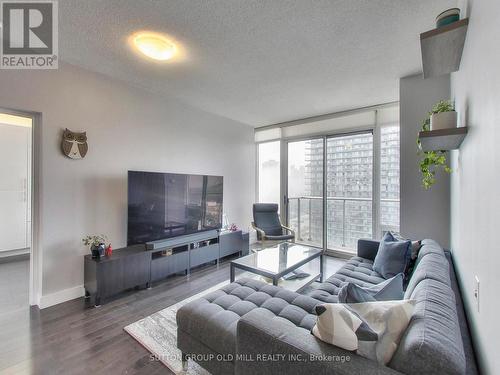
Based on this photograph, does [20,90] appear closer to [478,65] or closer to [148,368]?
[148,368]

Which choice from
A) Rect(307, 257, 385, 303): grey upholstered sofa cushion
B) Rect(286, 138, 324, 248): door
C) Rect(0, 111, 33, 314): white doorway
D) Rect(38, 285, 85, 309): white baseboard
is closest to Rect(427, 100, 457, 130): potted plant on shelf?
Rect(307, 257, 385, 303): grey upholstered sofa cushion

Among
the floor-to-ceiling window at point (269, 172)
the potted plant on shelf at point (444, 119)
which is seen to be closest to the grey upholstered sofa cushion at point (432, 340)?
the potted plant on shelf at point (444, 119)

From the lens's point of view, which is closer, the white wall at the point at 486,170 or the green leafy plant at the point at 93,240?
the white wall at the point at 486,170

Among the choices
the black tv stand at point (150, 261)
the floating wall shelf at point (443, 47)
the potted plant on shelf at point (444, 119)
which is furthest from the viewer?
the black tv stand at point (150, 261)

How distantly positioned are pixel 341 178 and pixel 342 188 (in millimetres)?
182

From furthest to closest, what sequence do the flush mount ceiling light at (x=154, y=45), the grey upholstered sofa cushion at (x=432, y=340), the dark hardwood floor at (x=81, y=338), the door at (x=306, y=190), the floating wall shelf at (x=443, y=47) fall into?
1. the door at (x=306, y=190)
2. the flush mount ceiling light at (x=154, y=45)
3. the dark hardwood floor at (x=81, y=338)
4. the floating wall shelf at (x=443, y=47)
5. the grey upholstered sofa cushion at (x=432, y=340)

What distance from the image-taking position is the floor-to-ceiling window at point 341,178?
3844 mm

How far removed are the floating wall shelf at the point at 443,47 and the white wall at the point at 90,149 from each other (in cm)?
310

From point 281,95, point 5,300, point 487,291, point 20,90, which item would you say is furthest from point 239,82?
point 5,300

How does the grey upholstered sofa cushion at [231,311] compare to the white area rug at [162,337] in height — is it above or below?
above

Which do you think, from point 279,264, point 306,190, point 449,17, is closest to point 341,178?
point 306,190

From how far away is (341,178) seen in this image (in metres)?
4.33

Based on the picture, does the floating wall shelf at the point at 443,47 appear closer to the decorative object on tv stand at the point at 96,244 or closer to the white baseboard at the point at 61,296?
the decorative object on tv stand at the point at 96,244

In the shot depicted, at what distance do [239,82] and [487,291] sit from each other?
9.65 ft
